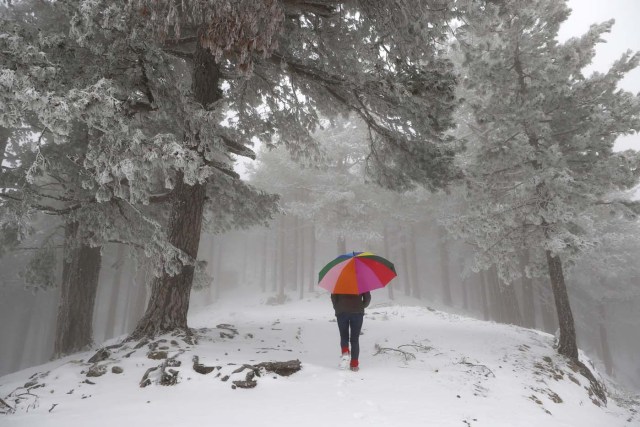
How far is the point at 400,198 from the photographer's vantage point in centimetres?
2277

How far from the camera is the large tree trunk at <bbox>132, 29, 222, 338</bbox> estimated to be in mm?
6512

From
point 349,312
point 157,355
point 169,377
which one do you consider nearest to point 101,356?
point 157,355

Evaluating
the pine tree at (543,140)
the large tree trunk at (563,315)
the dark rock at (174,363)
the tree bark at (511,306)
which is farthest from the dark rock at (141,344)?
the tree bark at (511,306)

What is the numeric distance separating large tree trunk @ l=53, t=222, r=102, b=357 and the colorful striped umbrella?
7307mm

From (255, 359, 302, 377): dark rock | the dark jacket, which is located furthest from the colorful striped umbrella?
(255, 359, 302, 377): dark rock

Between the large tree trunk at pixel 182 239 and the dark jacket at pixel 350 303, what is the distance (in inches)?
124

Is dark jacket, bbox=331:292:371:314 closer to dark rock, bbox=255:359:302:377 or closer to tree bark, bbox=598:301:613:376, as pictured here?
dark rock, bbox=255:359:302:377

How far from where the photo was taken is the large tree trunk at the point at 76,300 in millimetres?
8961

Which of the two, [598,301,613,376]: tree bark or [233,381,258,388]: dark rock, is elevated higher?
[233,381,258,388]: dark rock

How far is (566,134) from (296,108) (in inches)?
294

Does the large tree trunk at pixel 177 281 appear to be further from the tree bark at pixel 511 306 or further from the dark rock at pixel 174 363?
the tree bark at pixel 511 306

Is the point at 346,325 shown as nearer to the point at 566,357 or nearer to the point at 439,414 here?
the point at 439,414

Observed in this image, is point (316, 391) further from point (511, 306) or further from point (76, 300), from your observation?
point (511, 306)

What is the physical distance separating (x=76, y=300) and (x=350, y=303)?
796 centimetres
